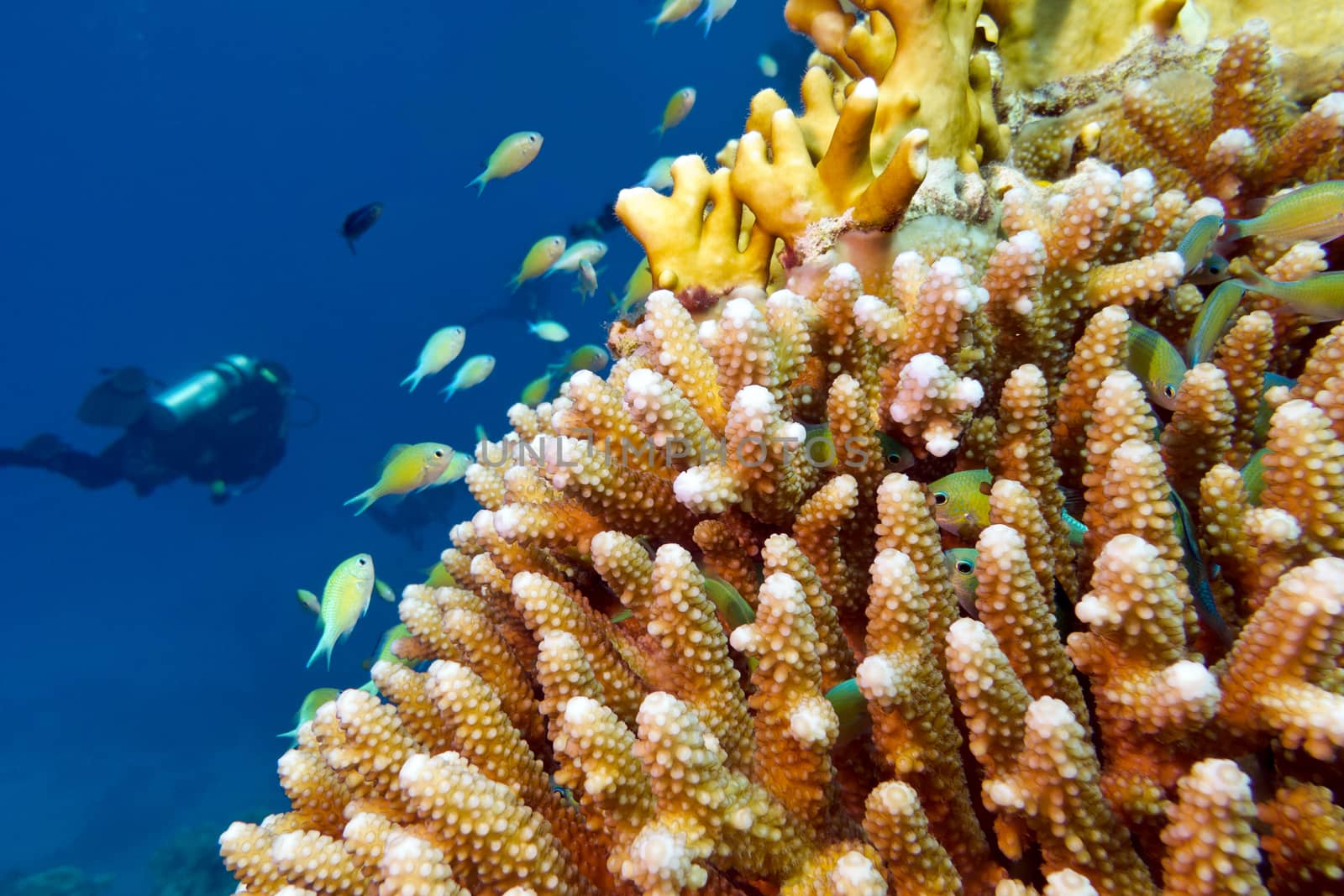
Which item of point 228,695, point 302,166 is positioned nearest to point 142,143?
point 302,166

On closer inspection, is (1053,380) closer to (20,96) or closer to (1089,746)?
(1089,746)

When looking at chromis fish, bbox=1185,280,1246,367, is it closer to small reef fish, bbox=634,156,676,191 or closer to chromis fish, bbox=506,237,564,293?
chromis fish, bbox=506,237,564,293

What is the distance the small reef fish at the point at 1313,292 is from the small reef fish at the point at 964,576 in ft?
3.77

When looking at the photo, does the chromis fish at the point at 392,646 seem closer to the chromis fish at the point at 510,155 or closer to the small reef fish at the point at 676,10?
the chromis fish at the point at 510,155

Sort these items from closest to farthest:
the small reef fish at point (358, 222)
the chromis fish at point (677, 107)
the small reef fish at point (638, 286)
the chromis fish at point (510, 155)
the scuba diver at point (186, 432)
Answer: the small reef fish at point (638, 286) → the chromis fish at point (510, 155) → the small reef fish at point (358, 222) → the chromis fish at point (677, 107) → the scuba diver at point (186, 432)

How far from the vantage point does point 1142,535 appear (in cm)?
145

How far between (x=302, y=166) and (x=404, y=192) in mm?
7697

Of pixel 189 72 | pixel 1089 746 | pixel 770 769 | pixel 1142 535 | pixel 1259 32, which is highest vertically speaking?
pixel 189 72

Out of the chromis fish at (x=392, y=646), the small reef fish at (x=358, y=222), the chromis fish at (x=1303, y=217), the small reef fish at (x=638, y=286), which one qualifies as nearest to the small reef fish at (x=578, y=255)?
the small reef fish at (x=358, y=222)

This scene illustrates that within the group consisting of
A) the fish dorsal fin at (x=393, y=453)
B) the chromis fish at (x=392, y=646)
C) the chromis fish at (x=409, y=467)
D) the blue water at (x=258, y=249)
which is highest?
the blue water at (x=258, y=249)

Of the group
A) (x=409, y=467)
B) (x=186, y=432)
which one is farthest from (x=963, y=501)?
(x=186, y=432)

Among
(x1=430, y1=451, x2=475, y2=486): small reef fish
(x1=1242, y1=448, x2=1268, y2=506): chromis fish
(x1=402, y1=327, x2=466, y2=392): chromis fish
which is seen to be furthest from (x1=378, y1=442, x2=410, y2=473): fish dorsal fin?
(x1=1242, y1=448, x2=1268, y2=506): chromis fish

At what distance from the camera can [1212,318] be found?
2.01m

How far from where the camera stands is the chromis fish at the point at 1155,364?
195 cm
